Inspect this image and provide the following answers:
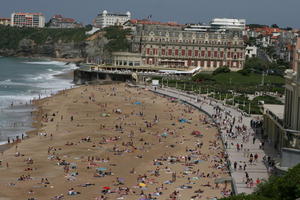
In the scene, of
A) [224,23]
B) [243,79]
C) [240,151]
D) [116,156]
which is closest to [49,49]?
[224,23]

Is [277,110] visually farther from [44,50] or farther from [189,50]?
[44,50]

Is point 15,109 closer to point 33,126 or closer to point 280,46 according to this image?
point 33,126

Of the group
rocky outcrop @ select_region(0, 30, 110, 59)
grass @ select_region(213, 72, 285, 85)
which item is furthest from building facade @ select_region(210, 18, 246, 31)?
grass @ select_region(213, 72, 285, 85)

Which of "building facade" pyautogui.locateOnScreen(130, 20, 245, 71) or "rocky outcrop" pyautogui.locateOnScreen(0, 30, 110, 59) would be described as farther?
"rocky outcrop" pyautogui.locateOnScreen(0, 30, 110, 59)

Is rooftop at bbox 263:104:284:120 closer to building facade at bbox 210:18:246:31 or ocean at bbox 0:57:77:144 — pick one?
ocean at bbox 0:57:77:144

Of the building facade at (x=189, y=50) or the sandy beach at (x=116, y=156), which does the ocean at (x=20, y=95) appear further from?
the building facade at (x=189, y=50)

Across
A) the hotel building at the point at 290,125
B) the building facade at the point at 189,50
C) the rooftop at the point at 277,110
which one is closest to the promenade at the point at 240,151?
the hotel building at the point at 290,125
